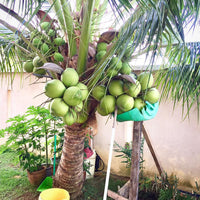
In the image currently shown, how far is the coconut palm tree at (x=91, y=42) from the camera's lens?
1.06 metres

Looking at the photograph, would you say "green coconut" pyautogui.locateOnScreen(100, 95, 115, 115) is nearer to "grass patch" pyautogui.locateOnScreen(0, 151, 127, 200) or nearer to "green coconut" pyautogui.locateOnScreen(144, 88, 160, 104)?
"green coconut" pyautogui.locateOnScreen(144, 88, 160, 104)

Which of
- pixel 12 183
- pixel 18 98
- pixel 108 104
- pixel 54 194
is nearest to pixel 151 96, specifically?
pixel 108 104

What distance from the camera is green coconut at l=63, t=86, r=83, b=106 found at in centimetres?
112

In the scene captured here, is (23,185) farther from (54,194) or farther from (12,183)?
(54,194)

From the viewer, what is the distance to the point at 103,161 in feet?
12.1

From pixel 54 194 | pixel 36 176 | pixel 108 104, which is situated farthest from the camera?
pixel 36 176

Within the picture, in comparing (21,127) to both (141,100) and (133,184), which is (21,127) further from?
(141,100)

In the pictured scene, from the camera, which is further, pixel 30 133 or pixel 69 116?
pixel 30 133

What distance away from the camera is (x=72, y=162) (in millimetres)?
1943

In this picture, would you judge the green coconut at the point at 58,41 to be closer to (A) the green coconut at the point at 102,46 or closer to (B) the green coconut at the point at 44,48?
(B) the green coconut at the point at 44,48

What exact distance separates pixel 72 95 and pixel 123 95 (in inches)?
13.8

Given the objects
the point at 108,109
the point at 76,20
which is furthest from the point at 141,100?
the point at 76,20

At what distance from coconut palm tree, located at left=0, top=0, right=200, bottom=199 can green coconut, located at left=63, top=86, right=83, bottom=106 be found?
0.12 m

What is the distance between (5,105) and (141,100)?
4860 millimetres
